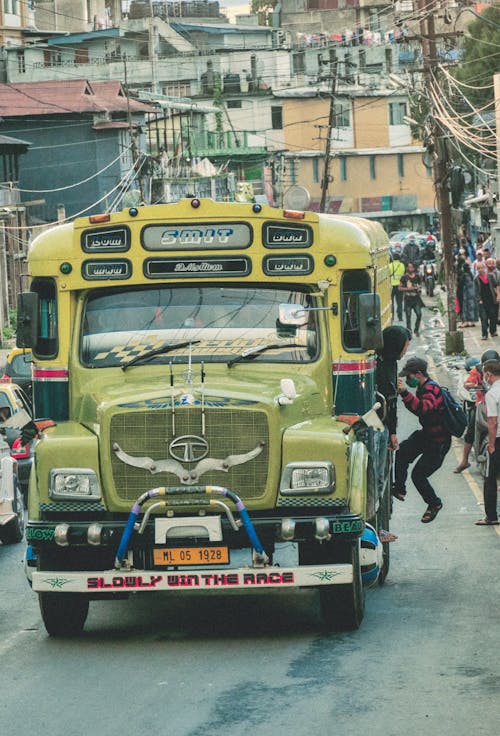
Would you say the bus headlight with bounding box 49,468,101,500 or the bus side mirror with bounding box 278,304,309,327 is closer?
the bus headlight with bounding box 49,468,101,500

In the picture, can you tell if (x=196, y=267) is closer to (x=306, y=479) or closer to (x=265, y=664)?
(x=306, y=479)

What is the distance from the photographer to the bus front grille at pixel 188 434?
35.2ft

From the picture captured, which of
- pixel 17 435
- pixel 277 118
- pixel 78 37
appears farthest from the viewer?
pixel 277 118

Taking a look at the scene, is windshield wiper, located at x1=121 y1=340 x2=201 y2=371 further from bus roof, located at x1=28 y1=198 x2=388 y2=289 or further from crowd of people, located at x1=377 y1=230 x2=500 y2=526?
crowd of people, located at x1=377 y1=230 x2=500 y2=526

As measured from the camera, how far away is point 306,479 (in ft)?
35.4

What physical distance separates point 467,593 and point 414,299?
2751cm

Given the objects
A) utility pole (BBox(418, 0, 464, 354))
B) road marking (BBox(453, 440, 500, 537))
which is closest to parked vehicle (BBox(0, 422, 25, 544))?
road marking (BBox(453, 440, 500, 537))

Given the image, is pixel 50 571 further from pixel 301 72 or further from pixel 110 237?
pixel 301 72

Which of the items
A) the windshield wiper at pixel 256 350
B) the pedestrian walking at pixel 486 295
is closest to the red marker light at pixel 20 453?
the windshield wiper at pixel 256 350

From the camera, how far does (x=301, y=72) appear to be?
10044 cm

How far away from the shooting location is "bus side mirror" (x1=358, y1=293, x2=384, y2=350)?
38.5 ft

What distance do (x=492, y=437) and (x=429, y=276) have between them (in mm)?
37926

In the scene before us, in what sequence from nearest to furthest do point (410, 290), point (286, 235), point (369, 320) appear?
point (369, 320), point (286, 235), point (410, 290)

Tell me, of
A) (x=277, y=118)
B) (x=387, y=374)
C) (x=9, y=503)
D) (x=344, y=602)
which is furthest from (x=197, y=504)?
(x=277, y=118)
